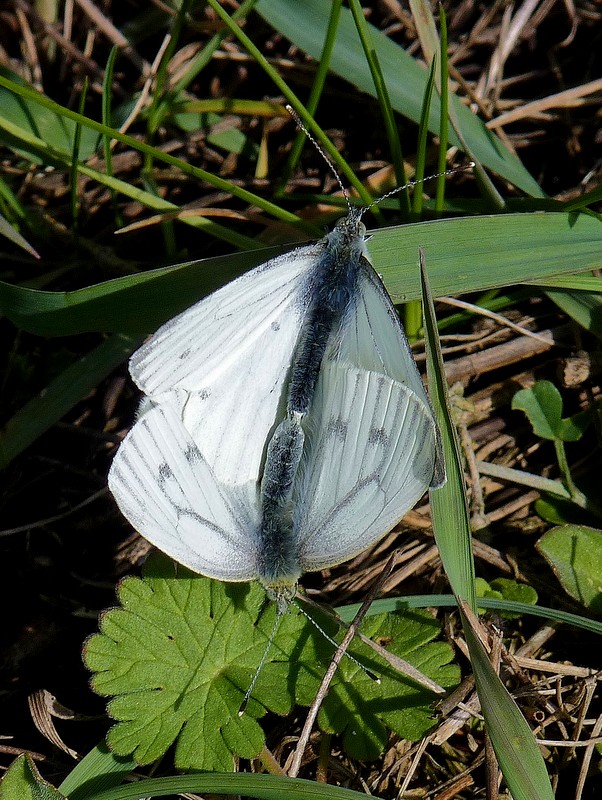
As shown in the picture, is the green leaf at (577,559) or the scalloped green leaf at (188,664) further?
the green leaf at (577,559)

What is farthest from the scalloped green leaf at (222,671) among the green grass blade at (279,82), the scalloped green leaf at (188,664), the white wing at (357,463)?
the green grass blade at (279,82)

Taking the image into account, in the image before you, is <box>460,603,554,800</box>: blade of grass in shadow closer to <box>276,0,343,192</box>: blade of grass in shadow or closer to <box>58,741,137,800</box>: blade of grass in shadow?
<box>58,741,137,800</box>: blade of grass in shadow

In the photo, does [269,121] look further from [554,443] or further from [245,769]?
[245,769]

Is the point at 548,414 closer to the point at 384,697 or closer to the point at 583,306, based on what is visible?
the point at 583,306

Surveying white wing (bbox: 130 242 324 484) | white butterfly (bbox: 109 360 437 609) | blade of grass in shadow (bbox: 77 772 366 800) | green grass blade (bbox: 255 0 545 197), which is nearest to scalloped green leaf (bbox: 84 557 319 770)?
blade of grass in shadow (bbox: 77 772 366 800)

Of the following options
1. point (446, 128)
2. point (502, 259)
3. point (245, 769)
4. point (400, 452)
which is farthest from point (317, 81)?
point (245, 769)

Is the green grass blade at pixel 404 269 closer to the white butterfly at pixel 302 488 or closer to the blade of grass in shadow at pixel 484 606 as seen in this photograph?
the white butterfly at pixel 302 488
